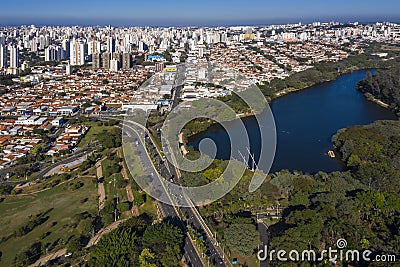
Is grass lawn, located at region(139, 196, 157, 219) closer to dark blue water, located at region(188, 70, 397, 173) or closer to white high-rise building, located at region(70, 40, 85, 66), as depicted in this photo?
dark blue water, located at region(188, 70, 397, 173)

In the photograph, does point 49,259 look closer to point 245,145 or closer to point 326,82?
point 245,145

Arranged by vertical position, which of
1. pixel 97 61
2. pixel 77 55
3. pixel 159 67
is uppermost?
pixel 77 55

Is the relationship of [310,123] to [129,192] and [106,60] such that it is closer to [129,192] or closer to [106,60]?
[129,192]

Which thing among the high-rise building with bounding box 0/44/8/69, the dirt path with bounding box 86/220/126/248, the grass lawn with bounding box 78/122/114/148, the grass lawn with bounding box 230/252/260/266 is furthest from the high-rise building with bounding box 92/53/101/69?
the grass lawn with bounding box 230/252/260/266

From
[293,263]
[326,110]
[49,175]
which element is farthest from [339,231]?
[326,110]

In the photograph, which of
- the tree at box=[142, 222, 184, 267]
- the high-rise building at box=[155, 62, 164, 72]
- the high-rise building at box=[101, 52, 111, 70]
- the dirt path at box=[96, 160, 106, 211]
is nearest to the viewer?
the tree at box=[142, 222, 184, 267]

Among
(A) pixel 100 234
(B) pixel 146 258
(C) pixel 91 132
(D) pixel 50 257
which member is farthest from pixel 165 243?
(C) pixel 91 132

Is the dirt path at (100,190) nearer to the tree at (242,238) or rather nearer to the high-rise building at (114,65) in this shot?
the tree at (242,238)
